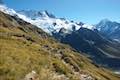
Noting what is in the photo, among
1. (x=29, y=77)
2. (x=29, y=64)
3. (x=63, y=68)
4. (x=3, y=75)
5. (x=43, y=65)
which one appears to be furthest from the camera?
(x=63, y=68)

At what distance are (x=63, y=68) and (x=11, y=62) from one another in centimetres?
988

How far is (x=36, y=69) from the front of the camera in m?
30.1

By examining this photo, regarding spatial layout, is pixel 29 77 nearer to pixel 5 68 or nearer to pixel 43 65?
pixel 5 68

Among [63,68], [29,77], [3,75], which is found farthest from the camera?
[63,68]

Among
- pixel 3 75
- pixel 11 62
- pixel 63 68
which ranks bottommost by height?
pixel 3 75

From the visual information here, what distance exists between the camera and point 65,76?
34344 millimetres

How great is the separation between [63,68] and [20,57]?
7.05 meters

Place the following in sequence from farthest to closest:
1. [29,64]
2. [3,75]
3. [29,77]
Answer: [29,64] → [29,77] → [3,75]

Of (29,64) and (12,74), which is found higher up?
(29,64)

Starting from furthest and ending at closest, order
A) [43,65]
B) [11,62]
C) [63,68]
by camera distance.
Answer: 1. [63,68]
2. [43,65]
3. [11,62]

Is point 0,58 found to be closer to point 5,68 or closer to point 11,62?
point 11,62

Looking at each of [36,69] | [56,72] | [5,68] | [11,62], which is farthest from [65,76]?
[5,68]

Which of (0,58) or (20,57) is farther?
(20,57)

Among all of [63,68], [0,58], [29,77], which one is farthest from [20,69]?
[63,68]
